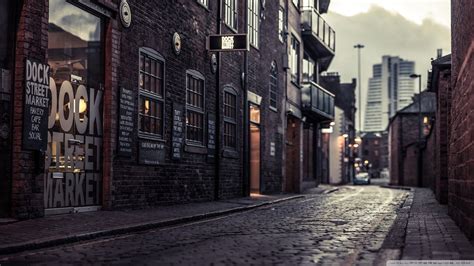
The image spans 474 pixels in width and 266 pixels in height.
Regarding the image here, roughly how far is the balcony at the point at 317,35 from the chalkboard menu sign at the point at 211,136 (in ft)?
49.4

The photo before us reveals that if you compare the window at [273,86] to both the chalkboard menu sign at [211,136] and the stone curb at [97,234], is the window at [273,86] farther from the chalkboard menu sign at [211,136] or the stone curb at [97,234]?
the stone curb at [97,234]

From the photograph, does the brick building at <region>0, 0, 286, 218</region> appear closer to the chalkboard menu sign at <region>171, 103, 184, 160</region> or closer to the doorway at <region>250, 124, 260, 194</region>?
the chalkboard menu sign at <region>171, 103, 184, 160</region>

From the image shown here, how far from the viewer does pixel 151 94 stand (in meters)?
16.2

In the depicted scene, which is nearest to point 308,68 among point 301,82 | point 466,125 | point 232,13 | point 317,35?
point 317,35

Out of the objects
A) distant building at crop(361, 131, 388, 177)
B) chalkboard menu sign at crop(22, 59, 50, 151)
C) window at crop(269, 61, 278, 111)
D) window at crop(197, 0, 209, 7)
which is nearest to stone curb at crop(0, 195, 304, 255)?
chalkboard menu sign at crop(22, 59, 50, 151)

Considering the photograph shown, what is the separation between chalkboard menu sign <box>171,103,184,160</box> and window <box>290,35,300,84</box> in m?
15.4

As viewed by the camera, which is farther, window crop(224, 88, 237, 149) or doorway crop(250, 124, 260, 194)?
doorway crop(250, 124, 260, 194)

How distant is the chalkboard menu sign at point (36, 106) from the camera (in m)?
11.2

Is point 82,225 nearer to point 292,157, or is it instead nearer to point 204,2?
point 204,2

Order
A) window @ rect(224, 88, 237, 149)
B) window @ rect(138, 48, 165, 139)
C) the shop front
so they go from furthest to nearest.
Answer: window @ rect(224, 88, 237, 149) < window @ rect(138, 48, 165, 139) < the shop front

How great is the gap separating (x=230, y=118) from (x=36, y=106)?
11.7 m

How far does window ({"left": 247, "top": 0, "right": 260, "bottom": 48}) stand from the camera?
998 inches

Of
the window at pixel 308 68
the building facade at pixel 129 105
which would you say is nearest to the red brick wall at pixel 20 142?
the building facade at pixel 129 105

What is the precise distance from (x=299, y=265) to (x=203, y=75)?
1309cm
